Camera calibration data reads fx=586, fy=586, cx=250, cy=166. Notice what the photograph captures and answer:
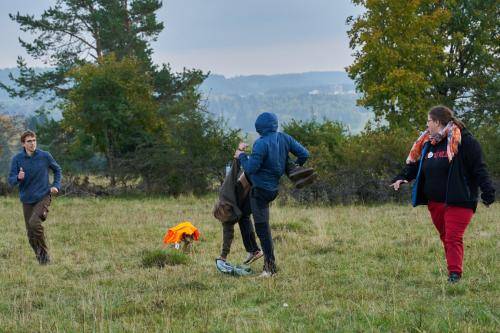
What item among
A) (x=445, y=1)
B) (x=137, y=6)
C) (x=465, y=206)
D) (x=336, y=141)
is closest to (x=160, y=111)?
(x=336, y=141)

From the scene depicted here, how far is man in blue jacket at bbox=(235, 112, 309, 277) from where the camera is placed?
264 inches

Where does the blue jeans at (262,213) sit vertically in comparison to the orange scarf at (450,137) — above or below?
below

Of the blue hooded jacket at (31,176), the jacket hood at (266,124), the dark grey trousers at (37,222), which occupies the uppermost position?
the jacket hood at (266,124)

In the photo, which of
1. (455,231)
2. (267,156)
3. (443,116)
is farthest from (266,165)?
(455,231)

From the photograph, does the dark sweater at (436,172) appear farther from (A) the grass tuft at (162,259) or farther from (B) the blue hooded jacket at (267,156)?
(A) the grass tuft at (162,259)

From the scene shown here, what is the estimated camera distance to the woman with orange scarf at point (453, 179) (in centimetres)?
615

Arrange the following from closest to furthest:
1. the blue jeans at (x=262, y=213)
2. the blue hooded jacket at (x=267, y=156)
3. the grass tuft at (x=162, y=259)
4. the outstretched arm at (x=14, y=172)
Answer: the blue hooded jacket at (x=267, y=156)
the blue jeans at (x=262, y=213)
the grass tuft at (x=162, y=259)
the outstretched arm at (x=14, y=172)

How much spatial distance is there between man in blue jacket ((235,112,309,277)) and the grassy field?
58 cm

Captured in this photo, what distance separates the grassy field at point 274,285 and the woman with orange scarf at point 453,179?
498 millimetres

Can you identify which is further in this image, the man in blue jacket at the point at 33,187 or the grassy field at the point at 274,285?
the man in blue jacket at the point at 33,187

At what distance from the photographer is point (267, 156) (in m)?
6.75

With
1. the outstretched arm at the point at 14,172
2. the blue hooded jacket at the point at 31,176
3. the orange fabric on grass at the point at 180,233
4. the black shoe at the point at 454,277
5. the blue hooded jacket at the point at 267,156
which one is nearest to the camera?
the black shoe at the point at 454,277

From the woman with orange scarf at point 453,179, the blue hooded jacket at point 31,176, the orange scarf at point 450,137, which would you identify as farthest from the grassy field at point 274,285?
the orange scarf at point 450,137

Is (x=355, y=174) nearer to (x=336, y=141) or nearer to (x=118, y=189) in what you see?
(x=336, y=141)
